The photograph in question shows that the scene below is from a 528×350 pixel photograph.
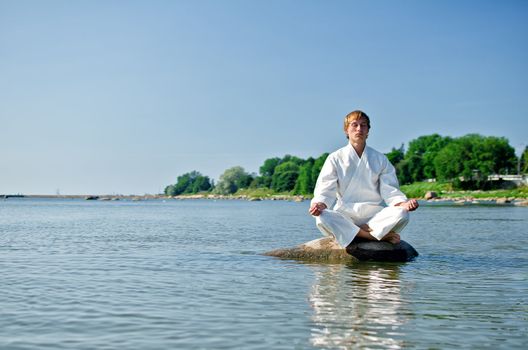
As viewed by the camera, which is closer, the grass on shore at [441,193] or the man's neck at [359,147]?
the man's neck at [359,147]

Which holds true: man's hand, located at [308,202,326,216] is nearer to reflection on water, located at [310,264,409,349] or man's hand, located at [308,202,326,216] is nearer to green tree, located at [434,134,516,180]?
reflection on water, located at [310,264,409,349]

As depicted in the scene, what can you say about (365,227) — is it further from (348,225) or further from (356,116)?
(356,116)

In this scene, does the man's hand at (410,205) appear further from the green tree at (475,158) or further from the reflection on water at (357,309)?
the green tree at (475,158)

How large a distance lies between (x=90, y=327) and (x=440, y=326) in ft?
10.2

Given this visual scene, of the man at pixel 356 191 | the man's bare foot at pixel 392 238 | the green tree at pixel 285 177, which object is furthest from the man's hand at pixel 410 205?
the green tree at pixel 285 177

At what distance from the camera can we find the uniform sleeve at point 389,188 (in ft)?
33.3

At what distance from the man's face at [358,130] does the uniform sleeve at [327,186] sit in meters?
0.55

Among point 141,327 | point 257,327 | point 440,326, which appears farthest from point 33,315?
point 440,326

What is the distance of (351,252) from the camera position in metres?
10.3

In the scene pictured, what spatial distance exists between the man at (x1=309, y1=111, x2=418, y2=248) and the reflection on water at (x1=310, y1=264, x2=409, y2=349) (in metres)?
1.06

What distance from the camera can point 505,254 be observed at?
40.1 ft

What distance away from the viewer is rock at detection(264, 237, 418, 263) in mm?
10312

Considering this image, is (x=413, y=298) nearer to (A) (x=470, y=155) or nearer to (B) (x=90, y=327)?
(B) (x=90, y=327)

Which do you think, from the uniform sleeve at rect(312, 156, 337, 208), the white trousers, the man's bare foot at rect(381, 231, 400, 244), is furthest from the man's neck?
the man's bare foot at rect(381, 231, 400, 244)
